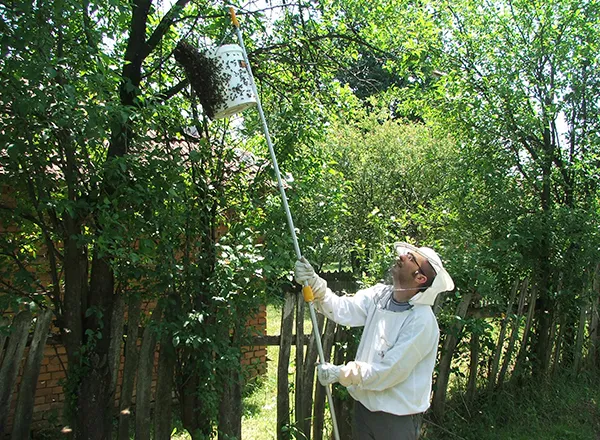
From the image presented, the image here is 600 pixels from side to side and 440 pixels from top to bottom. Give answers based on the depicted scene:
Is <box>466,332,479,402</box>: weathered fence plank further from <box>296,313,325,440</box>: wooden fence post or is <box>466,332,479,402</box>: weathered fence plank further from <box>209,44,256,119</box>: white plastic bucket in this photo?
<box>209,44,256,119</box>: white plastic bucket

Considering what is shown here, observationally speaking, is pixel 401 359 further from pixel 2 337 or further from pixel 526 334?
pixel 526 334

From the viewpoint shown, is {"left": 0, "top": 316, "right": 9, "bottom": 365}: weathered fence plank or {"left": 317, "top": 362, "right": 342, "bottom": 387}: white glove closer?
{"left": 317, "top": 362, "right": 342, "bottom": 387}: white glove

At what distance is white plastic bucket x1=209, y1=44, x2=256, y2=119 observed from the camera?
121 inches

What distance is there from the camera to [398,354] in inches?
113

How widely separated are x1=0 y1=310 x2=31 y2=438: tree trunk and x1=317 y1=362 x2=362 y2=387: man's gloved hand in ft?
5.75

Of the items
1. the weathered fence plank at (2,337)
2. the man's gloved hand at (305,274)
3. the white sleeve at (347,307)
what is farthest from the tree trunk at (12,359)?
the white sleeve at (347,307)

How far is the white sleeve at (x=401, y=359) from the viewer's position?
2865mm

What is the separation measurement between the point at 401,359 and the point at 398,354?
0.03 m

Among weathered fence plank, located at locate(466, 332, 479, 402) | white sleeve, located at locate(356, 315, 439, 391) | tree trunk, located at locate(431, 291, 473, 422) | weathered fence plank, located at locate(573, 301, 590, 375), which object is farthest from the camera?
weathered fence plank, located at locate(573, 301, 590, 375)

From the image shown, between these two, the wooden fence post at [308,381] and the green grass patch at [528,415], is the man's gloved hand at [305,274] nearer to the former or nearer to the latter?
the wooden fence post at [308,381]

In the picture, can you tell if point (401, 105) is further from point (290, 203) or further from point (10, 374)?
point (10, 374)

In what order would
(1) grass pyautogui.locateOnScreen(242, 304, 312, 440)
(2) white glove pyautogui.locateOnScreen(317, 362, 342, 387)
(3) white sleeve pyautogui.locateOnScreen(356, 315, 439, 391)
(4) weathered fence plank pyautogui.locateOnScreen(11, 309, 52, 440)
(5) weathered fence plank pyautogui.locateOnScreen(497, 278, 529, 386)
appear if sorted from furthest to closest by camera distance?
(5) weathered fence plank pyautogui.locateOnScreen(497, 278, 529, 386) → (1) grass pyautogui.locateOnScreen(242, 304, 312, 440) → (4) weathered fence plank pyautogui.locateOnScreen(11, 309, 52, 440) → (2) white glove pyautogui.locateOnScreen(317, 362, 342, 387) → (3) white sleeve pyautogui.locateOnScreen(356, 315, 439, 391)

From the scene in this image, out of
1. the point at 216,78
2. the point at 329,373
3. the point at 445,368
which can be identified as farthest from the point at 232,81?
the point at 445,368

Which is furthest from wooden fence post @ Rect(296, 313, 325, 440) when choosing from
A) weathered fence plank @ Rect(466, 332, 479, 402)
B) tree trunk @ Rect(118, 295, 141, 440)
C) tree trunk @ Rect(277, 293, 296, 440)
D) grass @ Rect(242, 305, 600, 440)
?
weathered fence plank @ Rect(466, 332, 479, 402)
